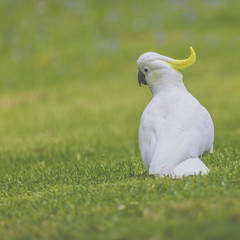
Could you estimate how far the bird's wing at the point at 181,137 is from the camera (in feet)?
11.1

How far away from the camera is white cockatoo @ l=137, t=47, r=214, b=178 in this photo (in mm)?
3393

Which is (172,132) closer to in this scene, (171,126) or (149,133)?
(171,126)

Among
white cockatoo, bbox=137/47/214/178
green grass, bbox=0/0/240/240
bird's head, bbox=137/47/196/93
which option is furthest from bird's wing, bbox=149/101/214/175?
bird's head, bbox=137/47/196/93

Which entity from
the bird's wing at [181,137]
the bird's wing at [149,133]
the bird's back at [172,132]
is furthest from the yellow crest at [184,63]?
the bird's wing at [149,133]

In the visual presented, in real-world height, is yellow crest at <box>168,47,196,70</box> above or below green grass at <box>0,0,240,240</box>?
above

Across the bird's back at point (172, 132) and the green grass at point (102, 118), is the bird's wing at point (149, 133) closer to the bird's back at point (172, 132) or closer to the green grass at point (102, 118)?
the bird's back at point (172, 132)

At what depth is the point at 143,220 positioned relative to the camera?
2559mm

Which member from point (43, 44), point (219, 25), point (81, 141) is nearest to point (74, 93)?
point (43, 44)

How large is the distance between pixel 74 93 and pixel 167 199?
32.6ft

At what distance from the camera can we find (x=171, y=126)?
3494 millimetres

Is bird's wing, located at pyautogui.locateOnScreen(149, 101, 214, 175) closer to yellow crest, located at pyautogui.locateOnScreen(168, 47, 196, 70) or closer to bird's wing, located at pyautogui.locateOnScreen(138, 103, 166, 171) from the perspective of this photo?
bird's wing, located at pyautogui.locateOnScreen(138, 103, 166, 171)

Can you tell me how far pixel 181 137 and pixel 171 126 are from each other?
4.8 inches

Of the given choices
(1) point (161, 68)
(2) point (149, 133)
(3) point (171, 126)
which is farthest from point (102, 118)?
(3) point (171, 126)

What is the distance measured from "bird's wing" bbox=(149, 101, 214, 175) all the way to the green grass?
6.6 inches
